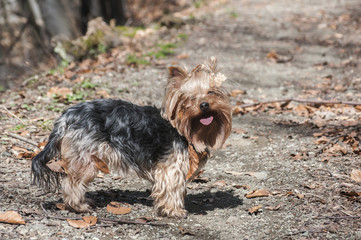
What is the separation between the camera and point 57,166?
4.49m

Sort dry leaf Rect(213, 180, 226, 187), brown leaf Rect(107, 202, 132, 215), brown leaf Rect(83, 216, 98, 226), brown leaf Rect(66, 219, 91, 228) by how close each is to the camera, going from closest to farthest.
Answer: brown leaf Rect(66, 219, 91, 228)
brown leaf Rect(83, 216, 98, 226)
brown leaf Rect(107, 202, 132, 215)
dry leaf Rect(213, 180, 226, 187)

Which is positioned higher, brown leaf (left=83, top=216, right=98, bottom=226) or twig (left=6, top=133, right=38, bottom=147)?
twig (left=6, top=133, right=38, bottom=147)

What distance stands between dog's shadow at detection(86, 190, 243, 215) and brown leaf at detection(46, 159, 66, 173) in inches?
25.5

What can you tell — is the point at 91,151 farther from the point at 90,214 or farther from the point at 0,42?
the point at 0,42

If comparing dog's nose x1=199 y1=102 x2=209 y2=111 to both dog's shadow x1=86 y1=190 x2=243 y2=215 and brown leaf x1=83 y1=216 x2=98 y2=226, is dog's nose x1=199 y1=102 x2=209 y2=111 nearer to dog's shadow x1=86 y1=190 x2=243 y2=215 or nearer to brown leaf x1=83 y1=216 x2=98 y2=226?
dog's shadow x1=86 y1=190 x2=243 y2=215

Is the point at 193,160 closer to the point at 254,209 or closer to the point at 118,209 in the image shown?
the point at 254,209

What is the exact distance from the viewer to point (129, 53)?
11.1 metres

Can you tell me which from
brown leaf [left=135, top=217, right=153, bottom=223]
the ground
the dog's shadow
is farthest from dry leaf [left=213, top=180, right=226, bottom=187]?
brown leaf [left=135, top=217, right=153, bottom=223]

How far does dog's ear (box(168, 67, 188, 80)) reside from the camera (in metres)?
4.35

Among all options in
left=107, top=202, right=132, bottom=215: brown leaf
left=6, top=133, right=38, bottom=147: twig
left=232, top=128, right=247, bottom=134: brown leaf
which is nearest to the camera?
left=107, top=202, right=132, bottom=215: brown leaf

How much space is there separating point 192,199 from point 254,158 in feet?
4.46

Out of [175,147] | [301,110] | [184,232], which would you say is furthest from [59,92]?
[184,232]

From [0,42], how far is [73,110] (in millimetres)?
12556

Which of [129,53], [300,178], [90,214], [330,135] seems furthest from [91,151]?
[129,53]
